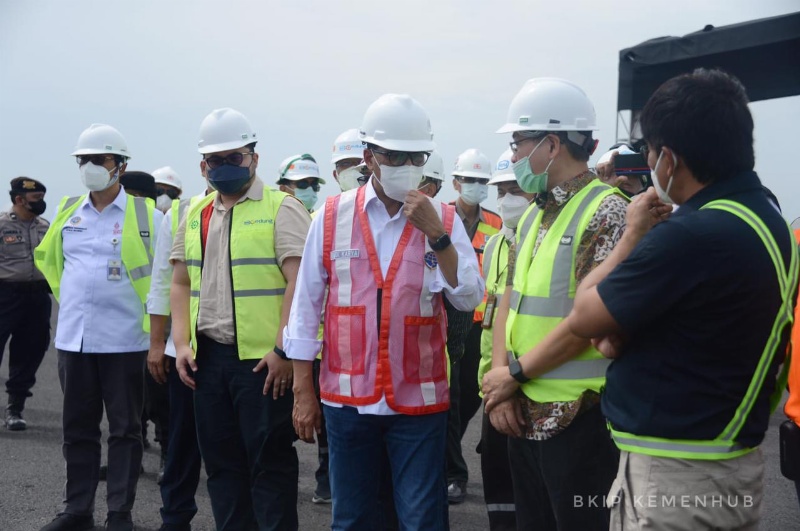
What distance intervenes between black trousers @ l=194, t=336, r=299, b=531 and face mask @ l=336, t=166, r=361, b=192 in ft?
7.12

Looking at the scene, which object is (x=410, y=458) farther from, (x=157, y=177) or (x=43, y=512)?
(x=157, y=177)

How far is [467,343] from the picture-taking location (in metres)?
6.30

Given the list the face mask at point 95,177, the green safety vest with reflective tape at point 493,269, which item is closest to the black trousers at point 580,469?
the green safety vest with reflective tape at point 493,269

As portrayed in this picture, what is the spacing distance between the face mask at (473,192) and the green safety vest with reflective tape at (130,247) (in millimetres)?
2744

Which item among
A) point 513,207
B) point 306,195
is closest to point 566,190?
point 513,207

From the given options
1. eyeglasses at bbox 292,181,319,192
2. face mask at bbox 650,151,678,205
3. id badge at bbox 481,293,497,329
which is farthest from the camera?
eyeglasses at bbox 292,181,319,192

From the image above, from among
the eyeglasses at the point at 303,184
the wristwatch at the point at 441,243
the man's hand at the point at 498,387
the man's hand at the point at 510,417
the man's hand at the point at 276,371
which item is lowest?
the man's hand at the point at 276,371

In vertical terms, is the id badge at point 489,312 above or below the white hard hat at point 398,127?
below

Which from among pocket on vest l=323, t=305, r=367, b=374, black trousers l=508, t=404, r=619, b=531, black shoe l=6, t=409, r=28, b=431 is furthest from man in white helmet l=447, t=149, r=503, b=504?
black shoe l=6, t=409, r=28, b=431

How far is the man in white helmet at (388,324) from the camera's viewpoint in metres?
3.35

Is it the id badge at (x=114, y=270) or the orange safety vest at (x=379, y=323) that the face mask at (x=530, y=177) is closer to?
the orange safety vest at (x=379, y=323)

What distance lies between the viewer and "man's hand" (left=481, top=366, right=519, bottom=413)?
3039 millimetres

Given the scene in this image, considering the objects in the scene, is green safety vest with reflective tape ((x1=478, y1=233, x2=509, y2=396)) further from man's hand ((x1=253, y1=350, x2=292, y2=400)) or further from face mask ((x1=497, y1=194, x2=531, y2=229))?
man's hand ((x1=253, y1=350, x2=292, y2=400))

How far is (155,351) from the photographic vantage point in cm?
466
